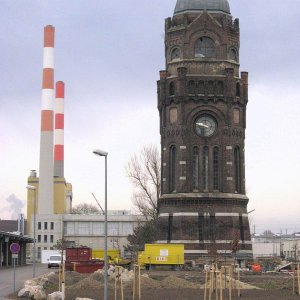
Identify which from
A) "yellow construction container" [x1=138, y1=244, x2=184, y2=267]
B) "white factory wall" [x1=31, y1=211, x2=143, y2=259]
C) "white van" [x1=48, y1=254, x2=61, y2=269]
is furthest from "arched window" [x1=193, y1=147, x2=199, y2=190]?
"white factory wall" [x1=31, y1=211, x2=143, y2=259]

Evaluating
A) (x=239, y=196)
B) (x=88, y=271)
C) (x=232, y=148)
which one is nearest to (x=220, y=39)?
(x=232, y=148)

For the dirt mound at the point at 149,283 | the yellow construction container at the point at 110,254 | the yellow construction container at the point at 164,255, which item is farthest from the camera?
the yellow construction container at the point at 110,254

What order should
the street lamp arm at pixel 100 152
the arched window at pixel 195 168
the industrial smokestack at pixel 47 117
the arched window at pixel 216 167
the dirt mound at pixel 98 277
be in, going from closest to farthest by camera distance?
1. the street lamp arm at pixel 100 152
2. the dirt mound at pixel 98 277
3. the arched window at pixel 195 168
4. the arched window at pixel 216 167
5. the industrial smokestack at pixel 47 117

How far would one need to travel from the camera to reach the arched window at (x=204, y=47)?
8100 centimetres

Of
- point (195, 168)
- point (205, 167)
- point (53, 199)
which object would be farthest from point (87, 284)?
point (53, 199)

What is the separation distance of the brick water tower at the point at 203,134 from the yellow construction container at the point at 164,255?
5140 millimetres

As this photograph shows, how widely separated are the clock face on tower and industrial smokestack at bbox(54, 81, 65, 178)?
52.1 m

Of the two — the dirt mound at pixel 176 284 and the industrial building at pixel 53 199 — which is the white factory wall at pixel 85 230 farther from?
the dirt mound at pixel 176 284

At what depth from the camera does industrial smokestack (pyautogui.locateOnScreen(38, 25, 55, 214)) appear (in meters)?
117

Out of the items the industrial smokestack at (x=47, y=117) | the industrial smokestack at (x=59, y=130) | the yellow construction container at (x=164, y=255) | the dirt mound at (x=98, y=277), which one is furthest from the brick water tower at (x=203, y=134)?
the industrial smokestack at (x=59, y=130)

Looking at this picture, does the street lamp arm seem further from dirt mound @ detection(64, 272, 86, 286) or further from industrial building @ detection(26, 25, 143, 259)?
industrial building @ detection(26, 25, 143, 259)

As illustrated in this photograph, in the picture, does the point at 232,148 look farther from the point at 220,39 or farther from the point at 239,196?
the point at 220,39

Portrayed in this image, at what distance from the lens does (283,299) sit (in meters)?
34.5

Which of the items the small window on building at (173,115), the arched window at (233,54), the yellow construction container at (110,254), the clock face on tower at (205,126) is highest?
the arched window at (233,54)
